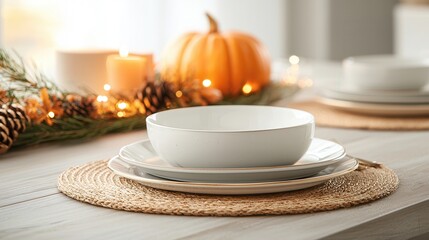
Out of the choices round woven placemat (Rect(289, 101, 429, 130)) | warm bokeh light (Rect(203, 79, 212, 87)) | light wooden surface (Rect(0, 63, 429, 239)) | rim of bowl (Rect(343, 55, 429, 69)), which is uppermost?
rim of bowl (Rect(343, 55, 429, 69))

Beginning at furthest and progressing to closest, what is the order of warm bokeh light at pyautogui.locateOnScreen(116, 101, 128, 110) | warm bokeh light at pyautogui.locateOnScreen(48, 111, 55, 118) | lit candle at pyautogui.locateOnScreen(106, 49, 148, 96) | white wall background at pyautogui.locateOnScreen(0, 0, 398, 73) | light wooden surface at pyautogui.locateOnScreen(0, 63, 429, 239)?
1. white wall background at pyautogui.locateOnScreen(0, 0, 398, 73)
2. lit candle at pyautogui.locateOnScreen(106, 49, 148, 96)
3. warm bokeh light at pyautogui.locateOnScreen(116, 101, 128, 110)
4. warm bokeh light at pyautogui.locateOnScreen(48, 111, 55, 118)
5. light wooden surface at pyautogui.locateOnScreen(0, 63, 429, 239)

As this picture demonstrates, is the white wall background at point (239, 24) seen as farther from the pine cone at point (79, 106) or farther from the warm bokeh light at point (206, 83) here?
the pine cone at point (79, 106)

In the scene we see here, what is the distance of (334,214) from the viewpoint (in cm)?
80

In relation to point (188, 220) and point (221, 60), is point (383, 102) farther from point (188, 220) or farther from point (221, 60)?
point (188, 220)

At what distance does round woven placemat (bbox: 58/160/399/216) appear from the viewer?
798mm

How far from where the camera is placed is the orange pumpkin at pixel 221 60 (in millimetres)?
1615

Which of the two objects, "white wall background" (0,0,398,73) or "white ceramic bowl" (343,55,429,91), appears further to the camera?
"white wall background" (0,0,398,73)

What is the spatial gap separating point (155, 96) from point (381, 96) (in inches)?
16.7

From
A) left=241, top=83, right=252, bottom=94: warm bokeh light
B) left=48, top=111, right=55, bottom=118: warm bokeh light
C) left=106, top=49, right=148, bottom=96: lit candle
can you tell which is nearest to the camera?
left=48, top=111, right=55, bottom=118: warm bokeh light

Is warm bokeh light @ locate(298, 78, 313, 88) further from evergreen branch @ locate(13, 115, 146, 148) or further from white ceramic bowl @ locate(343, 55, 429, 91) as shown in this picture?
evergreen branch @ locate(13, 115, 146, 148)

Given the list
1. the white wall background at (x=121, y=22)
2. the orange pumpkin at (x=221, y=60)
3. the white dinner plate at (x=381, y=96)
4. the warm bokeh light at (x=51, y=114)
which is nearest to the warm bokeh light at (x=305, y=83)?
the orange pumpkin at (x=221, y=60)

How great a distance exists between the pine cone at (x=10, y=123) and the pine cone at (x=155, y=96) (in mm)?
274

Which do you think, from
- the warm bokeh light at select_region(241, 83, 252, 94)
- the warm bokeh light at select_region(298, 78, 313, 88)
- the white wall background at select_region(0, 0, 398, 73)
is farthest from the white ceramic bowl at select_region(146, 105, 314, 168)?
the white wall background at select_region(0, 0, 398, 73)

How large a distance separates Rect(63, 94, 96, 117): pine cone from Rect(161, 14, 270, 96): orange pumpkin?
0.32 meters
